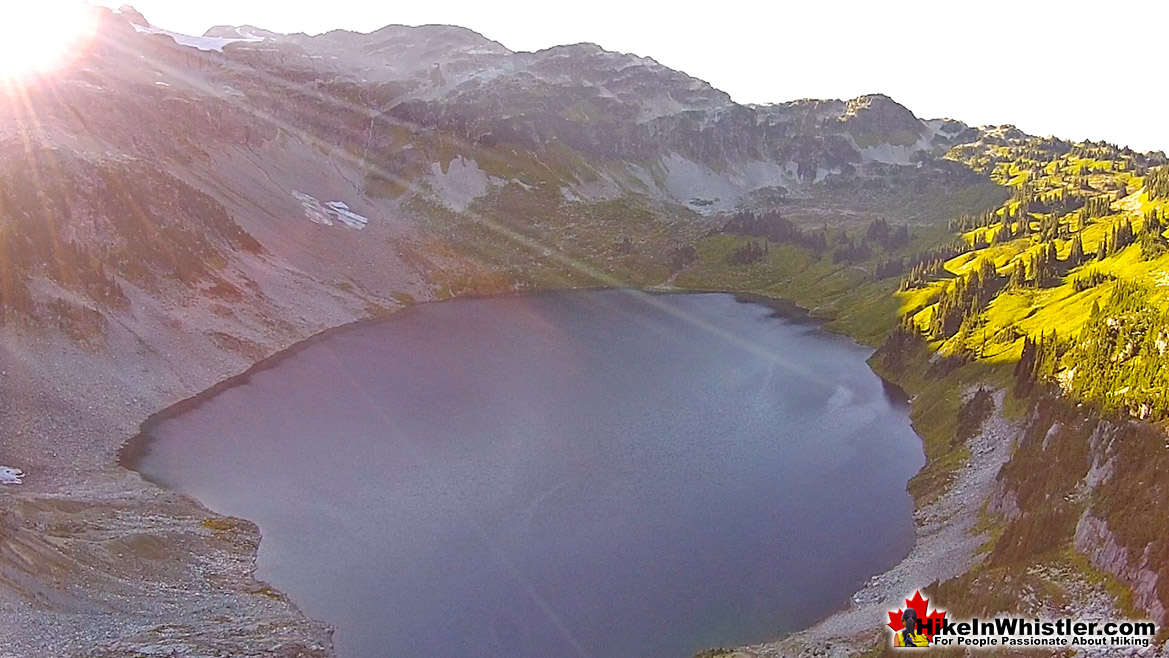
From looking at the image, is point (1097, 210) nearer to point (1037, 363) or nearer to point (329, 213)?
point (1037, 363)

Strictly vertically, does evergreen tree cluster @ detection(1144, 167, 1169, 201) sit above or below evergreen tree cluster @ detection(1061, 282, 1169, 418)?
above

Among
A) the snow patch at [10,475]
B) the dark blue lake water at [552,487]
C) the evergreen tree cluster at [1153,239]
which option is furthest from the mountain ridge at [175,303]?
the dark blue lake water at [552,487]

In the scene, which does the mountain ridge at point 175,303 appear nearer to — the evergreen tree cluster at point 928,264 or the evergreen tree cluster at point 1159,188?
the evergreen tree cluster at point 928,264

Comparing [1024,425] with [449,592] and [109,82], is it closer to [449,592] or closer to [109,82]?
[449,592]

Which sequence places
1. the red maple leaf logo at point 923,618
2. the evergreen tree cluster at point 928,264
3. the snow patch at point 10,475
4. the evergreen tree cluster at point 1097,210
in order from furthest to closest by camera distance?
the evergreen tree cluster at point 1097,210 → the evergreen tree cluster at point 928,264 → the snow patch at point 10,475 → the red maple leaf logo at point 923,618

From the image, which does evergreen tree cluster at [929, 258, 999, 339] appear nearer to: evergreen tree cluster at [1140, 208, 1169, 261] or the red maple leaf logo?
evergreen tree cluster at [1140, 208, 1169, 261]

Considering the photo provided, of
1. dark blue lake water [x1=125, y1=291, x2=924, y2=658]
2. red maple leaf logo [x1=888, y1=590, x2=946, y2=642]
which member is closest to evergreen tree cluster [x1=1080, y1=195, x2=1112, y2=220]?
dark blue lake water [x1=125, y1=291, x2=924, y2=658]
